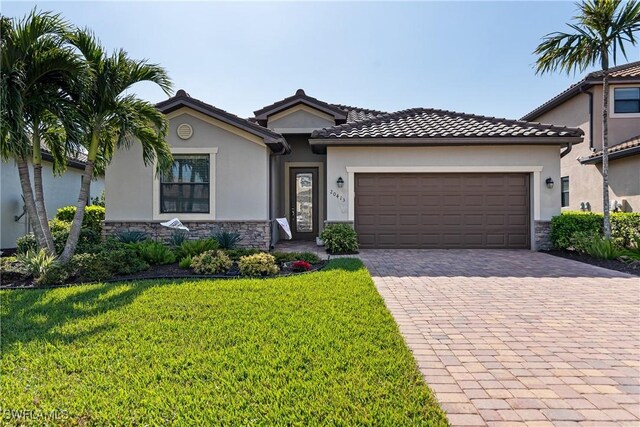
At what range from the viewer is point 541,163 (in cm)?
1144

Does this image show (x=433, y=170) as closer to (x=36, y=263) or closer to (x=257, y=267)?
(x=257, y=267)

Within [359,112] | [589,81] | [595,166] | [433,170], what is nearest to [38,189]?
[433,170]

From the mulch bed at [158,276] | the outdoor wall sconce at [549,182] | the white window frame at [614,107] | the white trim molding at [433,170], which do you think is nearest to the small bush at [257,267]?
the mulch bed at [158,276]

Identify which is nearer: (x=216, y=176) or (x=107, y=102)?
(x=107, y=102)

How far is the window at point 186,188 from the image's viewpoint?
36.5 feet

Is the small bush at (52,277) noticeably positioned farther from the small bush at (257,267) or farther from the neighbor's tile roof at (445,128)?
the neighbor's tile roof at (445,128)

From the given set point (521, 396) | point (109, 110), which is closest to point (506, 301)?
point (521, 396)

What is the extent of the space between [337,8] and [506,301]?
9191 millimetres

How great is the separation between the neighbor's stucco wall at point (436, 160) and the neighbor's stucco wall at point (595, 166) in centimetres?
412

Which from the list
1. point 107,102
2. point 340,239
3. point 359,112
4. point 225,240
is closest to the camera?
point 107,102

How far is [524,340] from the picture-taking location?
13.8 ft

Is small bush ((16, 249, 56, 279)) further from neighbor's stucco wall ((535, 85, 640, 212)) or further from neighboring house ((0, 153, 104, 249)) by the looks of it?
neighbor's stucco wall ((535, 85, 640, 212))

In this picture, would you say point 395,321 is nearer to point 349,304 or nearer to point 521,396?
point 349,304

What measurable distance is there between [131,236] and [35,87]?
451 cm
